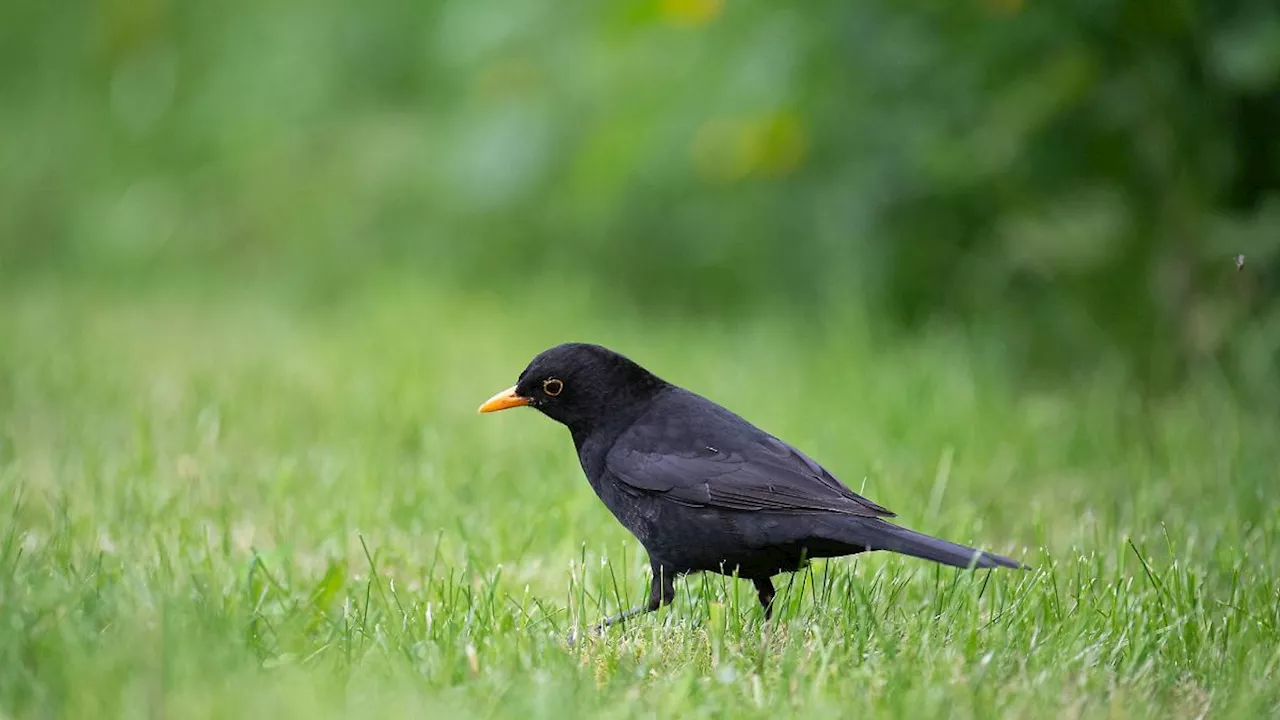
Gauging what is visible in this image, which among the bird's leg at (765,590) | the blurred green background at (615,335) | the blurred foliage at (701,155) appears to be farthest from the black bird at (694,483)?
the blurred foliage at (701,155)

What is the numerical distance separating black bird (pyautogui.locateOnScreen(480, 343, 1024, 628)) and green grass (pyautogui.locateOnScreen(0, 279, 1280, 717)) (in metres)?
0.17

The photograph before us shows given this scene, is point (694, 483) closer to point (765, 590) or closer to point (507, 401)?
point (765, 590)

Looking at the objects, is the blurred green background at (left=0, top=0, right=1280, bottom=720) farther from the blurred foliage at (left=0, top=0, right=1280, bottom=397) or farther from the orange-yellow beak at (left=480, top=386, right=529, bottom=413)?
the orange-yellow beak at (left=480, top=386, right=529, bottom=413)

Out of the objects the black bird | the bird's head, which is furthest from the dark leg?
the bird's head

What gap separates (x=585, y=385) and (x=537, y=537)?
28.1 inches

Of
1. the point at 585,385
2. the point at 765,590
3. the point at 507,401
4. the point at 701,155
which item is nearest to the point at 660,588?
the point at 765,590

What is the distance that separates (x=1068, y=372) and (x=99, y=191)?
23.4ft

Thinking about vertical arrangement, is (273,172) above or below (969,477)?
above

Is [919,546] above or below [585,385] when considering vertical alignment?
below

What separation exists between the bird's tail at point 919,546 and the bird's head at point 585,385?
2.81 feet

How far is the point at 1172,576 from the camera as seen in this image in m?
3.78

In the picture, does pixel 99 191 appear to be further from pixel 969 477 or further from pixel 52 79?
pixel 969 477

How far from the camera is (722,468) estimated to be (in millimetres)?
3670

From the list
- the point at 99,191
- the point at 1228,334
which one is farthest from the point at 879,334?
the point at 99,191
